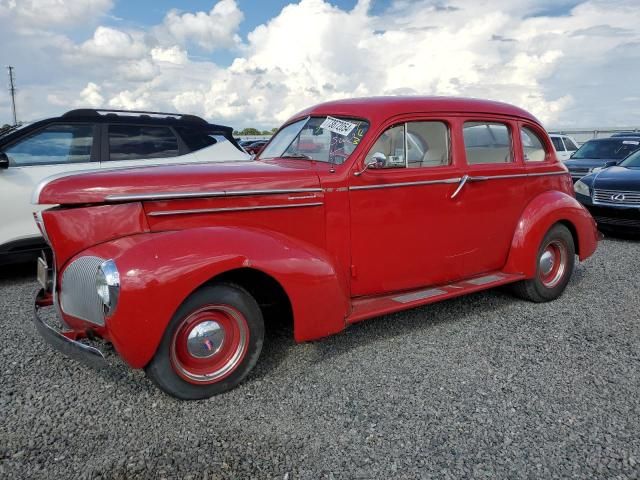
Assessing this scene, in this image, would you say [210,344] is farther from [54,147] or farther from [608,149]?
[608,149]

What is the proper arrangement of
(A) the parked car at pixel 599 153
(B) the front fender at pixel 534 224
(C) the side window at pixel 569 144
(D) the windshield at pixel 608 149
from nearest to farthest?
(B) the front fender at pixel 534 224 → (A) the parked car at pixel 599 153 → (D) the windshield at pixel 608 149 → (C) the side window at pixel 569 144

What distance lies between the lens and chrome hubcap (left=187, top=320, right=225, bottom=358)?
117 inches

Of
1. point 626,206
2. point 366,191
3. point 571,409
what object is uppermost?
point 366,191

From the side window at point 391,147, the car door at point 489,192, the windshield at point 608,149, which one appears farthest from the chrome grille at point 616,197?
the side window at point 391,147

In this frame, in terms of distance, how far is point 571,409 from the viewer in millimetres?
2916

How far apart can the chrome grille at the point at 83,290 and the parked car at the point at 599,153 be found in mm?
11049

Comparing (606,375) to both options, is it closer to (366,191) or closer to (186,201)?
(366,191)

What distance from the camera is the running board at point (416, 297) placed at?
11.6 ft

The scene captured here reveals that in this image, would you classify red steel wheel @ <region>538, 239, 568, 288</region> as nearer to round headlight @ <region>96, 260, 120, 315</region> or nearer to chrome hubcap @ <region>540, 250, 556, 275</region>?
chrome hubcap @ <region>540, 250, 556, 275</region>

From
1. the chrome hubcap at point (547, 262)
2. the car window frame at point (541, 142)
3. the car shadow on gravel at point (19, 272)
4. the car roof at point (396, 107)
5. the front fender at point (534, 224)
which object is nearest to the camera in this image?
the car roof at point (396, 107)

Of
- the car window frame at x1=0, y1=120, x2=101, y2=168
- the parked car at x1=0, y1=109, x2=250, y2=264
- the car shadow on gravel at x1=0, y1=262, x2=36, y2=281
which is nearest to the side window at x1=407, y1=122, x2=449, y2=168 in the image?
the parked car at x1=0, y1=109, x2=250, y2=264

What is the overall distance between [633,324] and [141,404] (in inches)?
155

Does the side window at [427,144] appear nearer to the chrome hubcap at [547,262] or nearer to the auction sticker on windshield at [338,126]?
the auction sticker on windshield at [338,126]

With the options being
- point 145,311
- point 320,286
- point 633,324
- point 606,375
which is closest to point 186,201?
point 145,311
